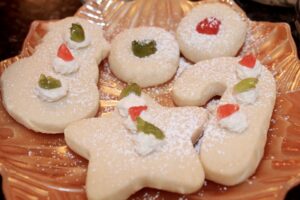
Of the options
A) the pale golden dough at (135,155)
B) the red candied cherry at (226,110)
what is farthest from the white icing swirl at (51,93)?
the red candied cherry at (226,110)

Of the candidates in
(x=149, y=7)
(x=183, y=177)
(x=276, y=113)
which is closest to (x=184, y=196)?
(x=183, y=177)

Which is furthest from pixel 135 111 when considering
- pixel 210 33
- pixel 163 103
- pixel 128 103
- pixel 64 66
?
pixel 210 33

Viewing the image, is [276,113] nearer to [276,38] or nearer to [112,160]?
[276,38]

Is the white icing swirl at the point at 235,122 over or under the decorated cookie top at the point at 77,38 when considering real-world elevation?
under

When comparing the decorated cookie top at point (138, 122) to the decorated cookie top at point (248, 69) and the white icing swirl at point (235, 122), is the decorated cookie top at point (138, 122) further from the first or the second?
the decorated cookie top at point (248, 69)

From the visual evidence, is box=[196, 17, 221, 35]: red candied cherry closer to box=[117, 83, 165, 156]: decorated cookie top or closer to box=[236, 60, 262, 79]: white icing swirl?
box=[236, 60, 262, 79]: white icing swirl

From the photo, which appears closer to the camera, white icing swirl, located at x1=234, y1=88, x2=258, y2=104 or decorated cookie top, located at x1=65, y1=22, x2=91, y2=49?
white icing swirl, located at x1=234, y1=88, x2=258, y2=104

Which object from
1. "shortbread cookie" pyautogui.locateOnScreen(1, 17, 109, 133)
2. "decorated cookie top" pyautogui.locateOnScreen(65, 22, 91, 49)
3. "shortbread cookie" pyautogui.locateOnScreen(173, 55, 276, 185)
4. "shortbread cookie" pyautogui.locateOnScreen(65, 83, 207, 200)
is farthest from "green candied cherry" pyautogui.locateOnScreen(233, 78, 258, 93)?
"decorated cookie top" pyautogui.locateOnScreen(65, 22, 91, 49)
